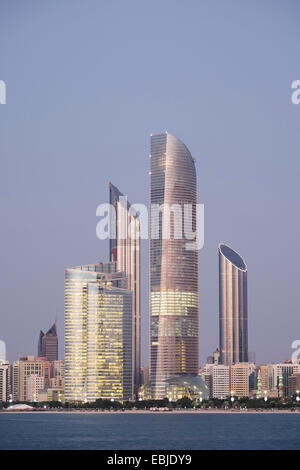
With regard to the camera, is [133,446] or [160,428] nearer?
[133,446]

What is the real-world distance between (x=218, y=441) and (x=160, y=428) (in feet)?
114

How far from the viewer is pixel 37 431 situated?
16050 cm
